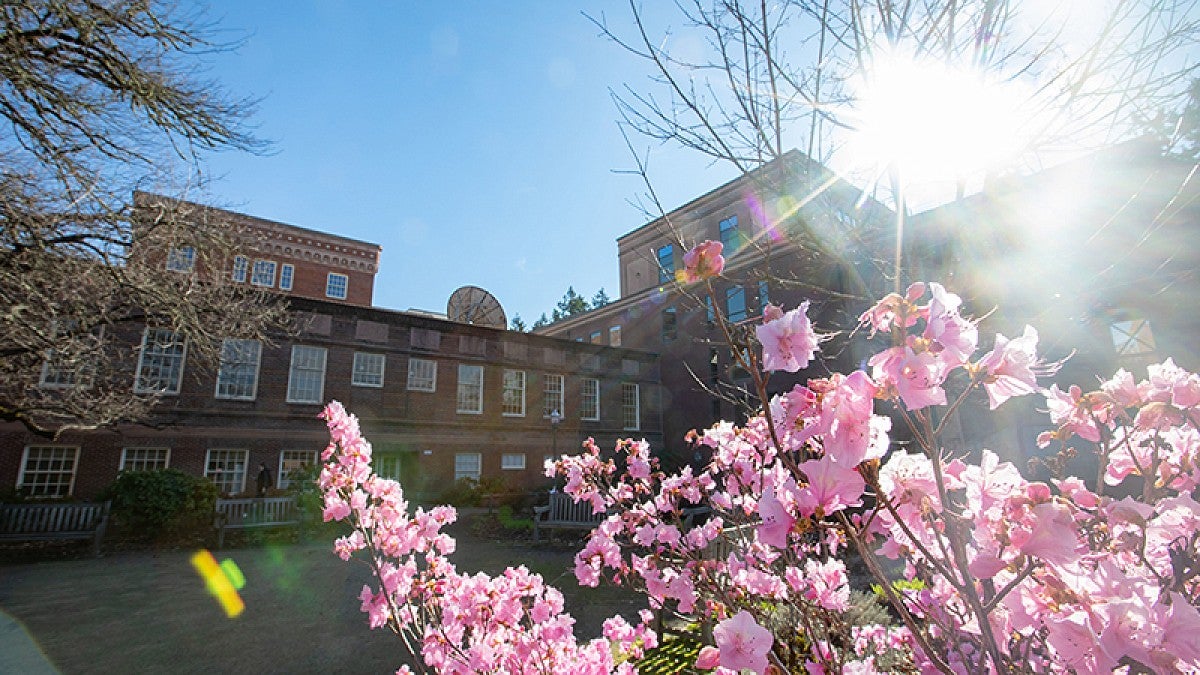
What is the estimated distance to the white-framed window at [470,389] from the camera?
65.3ft

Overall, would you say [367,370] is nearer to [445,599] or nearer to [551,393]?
[551,393]

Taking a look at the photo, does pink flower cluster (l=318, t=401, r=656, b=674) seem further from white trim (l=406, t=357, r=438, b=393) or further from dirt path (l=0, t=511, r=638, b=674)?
white trim (l=406, t=357, r=438, b=393)

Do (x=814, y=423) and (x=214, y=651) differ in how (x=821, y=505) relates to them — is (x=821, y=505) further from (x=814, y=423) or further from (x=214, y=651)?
(x=214, y=651)

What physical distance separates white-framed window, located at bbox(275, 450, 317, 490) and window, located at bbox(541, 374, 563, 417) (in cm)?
917

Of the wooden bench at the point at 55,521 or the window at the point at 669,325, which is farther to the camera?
the window at the point at 669,325

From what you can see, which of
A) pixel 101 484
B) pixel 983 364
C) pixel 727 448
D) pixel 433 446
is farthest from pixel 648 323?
pixel 983 364

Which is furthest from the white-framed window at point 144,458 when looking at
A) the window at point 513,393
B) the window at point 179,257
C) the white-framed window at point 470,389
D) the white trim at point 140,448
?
the window at point 513,393

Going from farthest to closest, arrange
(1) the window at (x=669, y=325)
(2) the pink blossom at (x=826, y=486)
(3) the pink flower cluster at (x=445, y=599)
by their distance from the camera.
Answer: (1) the window at (x=669, y=325)
(3) the pink flower cluster at (x=445, y=599)
(2) the pink blossom at (x=826, y=486)

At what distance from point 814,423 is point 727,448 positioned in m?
2.70

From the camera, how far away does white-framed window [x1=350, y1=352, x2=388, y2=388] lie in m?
17.6

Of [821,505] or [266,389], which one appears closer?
[821,505]

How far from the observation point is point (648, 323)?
28984 mm

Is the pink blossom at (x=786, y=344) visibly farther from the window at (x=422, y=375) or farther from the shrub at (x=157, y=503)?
the window at (x=422, y=375)

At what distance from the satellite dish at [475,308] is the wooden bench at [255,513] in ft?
35.3
